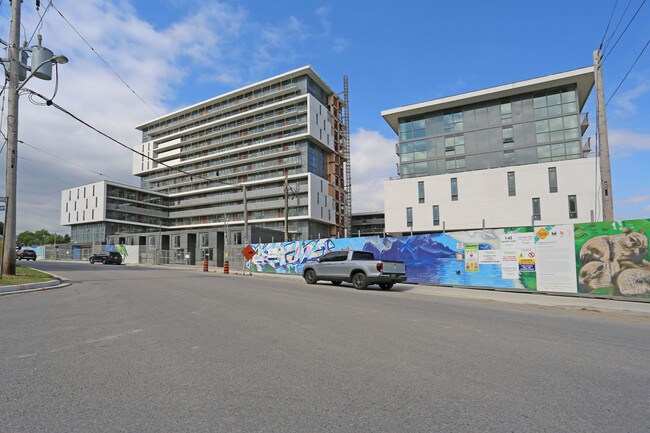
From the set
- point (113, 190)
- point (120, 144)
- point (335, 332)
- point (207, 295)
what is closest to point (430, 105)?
point (120, 144)

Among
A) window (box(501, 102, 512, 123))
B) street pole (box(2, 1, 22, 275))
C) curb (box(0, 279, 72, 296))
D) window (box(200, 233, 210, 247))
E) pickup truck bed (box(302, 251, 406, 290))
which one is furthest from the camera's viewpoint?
window (box(200, 233, 210, 247))

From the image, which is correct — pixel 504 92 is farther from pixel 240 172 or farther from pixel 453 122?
pixel 240 172

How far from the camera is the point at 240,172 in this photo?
80.5 m

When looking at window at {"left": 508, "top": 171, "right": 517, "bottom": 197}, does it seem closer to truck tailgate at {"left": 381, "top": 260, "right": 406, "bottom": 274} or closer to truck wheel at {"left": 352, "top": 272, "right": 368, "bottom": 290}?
truck tailgate at {"left": 381, "top": 260, "right": 406, "bottom": 274}

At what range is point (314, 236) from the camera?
71688 mm

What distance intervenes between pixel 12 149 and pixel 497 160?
44.8 m

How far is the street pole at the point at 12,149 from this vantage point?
15305 millimetres

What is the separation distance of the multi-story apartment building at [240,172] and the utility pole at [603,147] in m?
54.3

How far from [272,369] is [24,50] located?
1894cm

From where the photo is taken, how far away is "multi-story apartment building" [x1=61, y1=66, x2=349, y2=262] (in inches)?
2857

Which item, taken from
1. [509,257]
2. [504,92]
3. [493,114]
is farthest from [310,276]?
[504,92]

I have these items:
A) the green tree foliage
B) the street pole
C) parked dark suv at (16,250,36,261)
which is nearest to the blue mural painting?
the street pole

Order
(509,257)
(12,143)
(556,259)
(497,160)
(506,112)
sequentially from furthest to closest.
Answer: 1. (506,112)
2. (497,160)
3. (509,257)
4. (12,143)
5. (556,259)

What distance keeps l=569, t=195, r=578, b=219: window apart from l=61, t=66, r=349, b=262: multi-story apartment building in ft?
133
